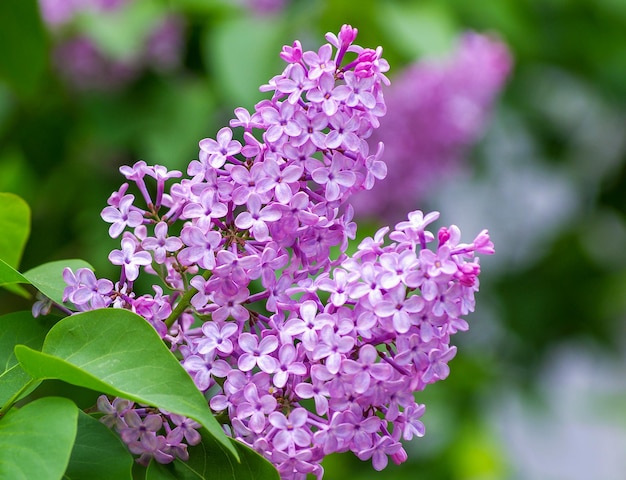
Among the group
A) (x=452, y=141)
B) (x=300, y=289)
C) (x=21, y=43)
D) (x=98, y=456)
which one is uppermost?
(x=452, y=141)

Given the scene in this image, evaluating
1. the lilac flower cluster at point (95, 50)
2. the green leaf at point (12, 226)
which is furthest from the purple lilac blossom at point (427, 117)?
the green leaf at point (12, 226)

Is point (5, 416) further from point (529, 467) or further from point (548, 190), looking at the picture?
point (529, 467)

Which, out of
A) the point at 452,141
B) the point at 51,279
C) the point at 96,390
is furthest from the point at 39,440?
the point at 452,141

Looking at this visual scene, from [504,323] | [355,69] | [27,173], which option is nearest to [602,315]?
[504,323]

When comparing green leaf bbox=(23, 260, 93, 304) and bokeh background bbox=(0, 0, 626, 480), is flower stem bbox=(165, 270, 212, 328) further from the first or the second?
bokeh background bbox=(0, 0, 626, 480)

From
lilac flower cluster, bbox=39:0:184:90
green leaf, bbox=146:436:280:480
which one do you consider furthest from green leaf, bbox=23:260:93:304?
lilac flower cluster, bbox=39:0:184:90

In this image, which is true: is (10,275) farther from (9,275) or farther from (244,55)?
(244,55)
